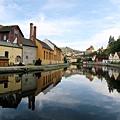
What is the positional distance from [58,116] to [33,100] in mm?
3273

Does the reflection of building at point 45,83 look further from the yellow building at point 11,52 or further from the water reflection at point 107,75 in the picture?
the yellow building at point 11,52

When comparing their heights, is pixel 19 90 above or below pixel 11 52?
below

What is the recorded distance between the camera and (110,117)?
752cm

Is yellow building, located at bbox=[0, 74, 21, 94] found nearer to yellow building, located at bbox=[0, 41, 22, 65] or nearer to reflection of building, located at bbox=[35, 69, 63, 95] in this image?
reflection of building, located at bbox=[35, 69, 63, 95]

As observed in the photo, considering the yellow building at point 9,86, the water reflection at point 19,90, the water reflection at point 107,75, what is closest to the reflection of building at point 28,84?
the water reflection at point 19,90

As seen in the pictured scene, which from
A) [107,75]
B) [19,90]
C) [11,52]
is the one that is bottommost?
[107,75]

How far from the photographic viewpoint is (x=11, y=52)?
123ft

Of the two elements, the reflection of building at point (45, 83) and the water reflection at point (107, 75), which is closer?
the reflection of building at point (45, 83)

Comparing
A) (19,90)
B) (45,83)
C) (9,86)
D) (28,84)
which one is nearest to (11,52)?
(45,83)

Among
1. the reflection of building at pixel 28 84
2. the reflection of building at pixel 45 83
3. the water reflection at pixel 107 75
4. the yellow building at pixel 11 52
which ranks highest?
the yellow building at pixel 11 52

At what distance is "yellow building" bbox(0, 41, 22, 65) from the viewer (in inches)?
1405

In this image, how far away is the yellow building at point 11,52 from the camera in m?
35.7

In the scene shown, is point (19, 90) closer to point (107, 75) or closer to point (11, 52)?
point (107, 75)

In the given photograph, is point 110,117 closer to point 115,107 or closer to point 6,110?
point 115,107
